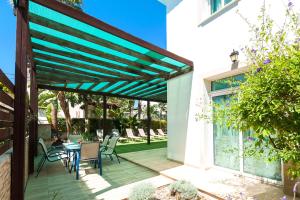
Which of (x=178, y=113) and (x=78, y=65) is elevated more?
(x=78, y=65)

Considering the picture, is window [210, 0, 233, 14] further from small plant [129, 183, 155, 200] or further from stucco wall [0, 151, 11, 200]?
stucco wall [0, 151, 11, 200]

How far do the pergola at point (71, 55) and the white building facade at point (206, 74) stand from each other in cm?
83

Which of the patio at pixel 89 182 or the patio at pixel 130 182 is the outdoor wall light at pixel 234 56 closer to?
the patio at pixel 130 182

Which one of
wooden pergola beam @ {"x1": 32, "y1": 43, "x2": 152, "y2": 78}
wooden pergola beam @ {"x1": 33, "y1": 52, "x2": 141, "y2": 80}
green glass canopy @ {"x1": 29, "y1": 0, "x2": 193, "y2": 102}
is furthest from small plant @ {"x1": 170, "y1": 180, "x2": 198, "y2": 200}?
wooden pergola beam @ {"x1": 33, "y1": 52, "x2": 141, "y2": 80}

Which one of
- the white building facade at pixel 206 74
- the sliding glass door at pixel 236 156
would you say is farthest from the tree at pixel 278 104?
the white building facade at pixel 206 74

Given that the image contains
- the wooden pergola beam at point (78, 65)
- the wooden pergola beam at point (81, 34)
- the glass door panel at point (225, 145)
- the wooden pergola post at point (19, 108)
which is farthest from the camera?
the wooden pergola beam at point (78, 65)

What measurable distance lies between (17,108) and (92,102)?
1780cm

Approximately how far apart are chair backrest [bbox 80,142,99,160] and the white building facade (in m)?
3.46

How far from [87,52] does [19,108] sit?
9.94ft

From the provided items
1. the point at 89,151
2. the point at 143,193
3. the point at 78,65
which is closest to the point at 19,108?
the point at 143,193

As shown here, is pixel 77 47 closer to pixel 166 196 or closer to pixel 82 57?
pixel 82 57

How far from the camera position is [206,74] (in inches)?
277

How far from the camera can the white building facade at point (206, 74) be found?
5.84 metres

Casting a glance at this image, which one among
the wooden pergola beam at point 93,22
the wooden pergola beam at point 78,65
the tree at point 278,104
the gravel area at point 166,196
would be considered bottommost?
the gravel area at point 166,196
